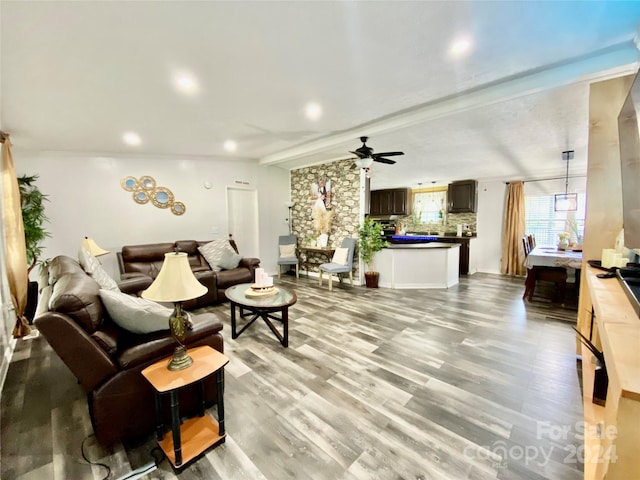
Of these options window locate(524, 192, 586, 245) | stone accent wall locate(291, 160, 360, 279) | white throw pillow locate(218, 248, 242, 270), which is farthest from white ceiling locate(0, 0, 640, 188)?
window locate(524, 192, 586, 245)

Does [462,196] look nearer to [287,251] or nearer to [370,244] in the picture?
[370,244]

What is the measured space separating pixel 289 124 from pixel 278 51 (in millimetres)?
1602

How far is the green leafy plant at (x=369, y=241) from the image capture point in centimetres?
516

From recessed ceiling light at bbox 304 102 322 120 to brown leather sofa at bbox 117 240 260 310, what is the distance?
8.77 feet

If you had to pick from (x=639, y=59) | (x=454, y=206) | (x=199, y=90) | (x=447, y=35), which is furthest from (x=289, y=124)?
(x=454, y=206)

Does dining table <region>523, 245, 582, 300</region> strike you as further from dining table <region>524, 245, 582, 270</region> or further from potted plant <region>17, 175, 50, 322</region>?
potted plant <region>17, 175, 50, 322</region>

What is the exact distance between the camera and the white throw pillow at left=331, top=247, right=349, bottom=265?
17.2ft

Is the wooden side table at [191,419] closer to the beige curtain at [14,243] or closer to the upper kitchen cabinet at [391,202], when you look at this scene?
the beige curtain at [14,243]

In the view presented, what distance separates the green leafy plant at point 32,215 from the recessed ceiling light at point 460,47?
5.33m

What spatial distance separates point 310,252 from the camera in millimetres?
6297

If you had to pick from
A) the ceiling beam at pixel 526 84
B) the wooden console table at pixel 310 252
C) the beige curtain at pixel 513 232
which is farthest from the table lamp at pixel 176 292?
the beige curtain at pixel 513 232

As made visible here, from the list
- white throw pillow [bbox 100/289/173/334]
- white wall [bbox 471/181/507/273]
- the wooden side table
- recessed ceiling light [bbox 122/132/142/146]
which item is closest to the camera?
the wooden side table

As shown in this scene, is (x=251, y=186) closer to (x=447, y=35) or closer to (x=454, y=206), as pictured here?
(x=447, y=35)

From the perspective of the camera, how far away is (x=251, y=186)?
6016mm
